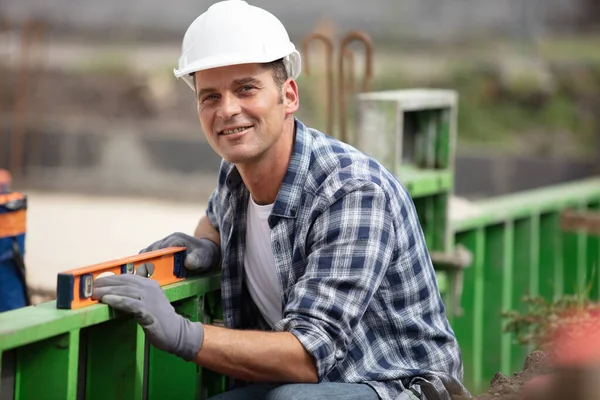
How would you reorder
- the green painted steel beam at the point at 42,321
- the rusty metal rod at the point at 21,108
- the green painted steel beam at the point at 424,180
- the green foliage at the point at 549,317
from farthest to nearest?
the rusty metal rod at the point at 21,108 < the green painted steel beam at the point at 424,180 < the green foliage at the point at 549,317 < the green painted steel beam at the point at 42,321

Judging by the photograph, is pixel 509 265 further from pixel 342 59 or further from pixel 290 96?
pixel 290 96

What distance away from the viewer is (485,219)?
199 inches

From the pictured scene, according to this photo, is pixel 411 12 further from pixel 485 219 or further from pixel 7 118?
pixel 485 219

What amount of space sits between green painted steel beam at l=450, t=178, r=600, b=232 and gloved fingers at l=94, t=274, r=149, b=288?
2.18 meters

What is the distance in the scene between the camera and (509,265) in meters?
5.35

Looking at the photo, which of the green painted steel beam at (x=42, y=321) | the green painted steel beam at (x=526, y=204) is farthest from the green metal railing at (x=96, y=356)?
the green painted steel beam at (x=526, y=204)

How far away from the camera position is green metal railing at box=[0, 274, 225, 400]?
106 inches

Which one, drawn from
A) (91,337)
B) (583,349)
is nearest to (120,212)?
(91,337)

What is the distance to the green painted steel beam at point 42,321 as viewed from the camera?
2.56 m

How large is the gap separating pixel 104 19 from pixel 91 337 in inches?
370

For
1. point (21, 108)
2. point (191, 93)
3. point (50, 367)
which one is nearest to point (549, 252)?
point (50, 367)

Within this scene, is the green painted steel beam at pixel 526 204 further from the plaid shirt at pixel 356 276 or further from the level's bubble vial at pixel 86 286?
the level's bubble vial at pixel 86 286

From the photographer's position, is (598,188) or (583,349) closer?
(583,349)

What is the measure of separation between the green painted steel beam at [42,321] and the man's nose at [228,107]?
1.98 ft
